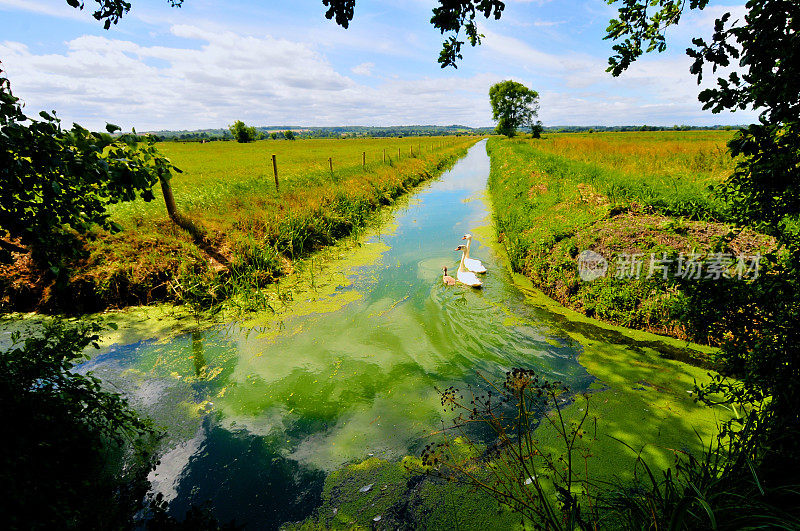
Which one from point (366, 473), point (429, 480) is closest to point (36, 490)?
point (366, 473)

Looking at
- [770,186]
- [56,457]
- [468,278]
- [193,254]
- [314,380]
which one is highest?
[770,186]

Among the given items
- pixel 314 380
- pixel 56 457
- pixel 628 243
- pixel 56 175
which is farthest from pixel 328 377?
pixel 628 243

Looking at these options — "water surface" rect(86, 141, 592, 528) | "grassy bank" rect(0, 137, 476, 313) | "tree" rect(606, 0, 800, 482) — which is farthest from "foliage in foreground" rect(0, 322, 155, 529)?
"tree" rect(606, 0, 800, 482)

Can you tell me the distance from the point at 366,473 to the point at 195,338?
329 cm

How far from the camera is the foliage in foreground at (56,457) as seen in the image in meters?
1.73

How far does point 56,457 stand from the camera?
219 centimetres

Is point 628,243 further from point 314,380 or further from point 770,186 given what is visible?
point 314,380

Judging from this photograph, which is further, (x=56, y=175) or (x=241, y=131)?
(x=241, y=131)

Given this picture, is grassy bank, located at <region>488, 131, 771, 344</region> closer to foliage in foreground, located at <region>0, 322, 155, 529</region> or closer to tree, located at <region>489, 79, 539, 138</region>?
foliage in foreground, located at <region>0, 322, 155, 529</region>

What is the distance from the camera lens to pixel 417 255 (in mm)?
8008

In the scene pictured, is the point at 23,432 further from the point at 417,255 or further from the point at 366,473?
the point at 417,255

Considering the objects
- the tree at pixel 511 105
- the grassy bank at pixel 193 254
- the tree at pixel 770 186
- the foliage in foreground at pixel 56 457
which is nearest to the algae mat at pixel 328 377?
the foliage in foreground at pixel 56 457

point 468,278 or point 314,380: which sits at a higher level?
point 468,278

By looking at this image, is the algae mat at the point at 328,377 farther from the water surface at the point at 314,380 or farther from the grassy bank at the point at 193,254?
the grassy bank at the point at 193,254
